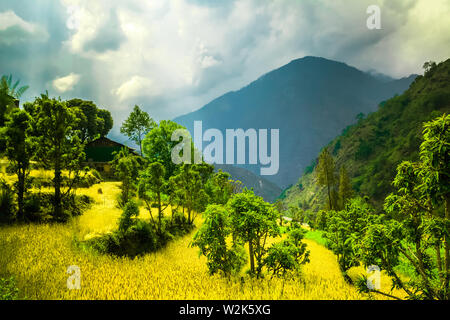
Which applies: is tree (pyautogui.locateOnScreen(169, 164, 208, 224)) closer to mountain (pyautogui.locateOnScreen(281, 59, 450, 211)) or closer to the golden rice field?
the golden rice field

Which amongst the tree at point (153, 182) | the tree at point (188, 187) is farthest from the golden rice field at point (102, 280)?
the tree at point (188, 187)

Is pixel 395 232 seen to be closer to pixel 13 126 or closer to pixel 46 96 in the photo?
pixel 13 126

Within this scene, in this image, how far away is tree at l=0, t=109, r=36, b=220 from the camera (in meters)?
11.4

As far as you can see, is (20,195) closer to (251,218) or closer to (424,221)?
(251,218)

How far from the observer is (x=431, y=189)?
181 inches

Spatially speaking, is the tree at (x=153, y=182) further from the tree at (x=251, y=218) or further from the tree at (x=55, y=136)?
the tree at (x=251, y=218)

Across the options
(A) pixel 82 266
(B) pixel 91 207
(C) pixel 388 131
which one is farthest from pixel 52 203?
(C) pixel 388 131

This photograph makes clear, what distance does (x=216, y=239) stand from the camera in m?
7.10

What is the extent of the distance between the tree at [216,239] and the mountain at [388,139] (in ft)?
248

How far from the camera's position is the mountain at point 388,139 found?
238 ft

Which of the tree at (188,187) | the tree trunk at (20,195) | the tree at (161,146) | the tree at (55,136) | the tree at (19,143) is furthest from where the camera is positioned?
the tree at (161,146)

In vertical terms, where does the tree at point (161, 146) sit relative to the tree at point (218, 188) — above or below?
above

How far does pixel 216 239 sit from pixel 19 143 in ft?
42.8

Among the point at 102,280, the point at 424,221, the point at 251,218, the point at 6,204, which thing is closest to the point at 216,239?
the point at 251,218
